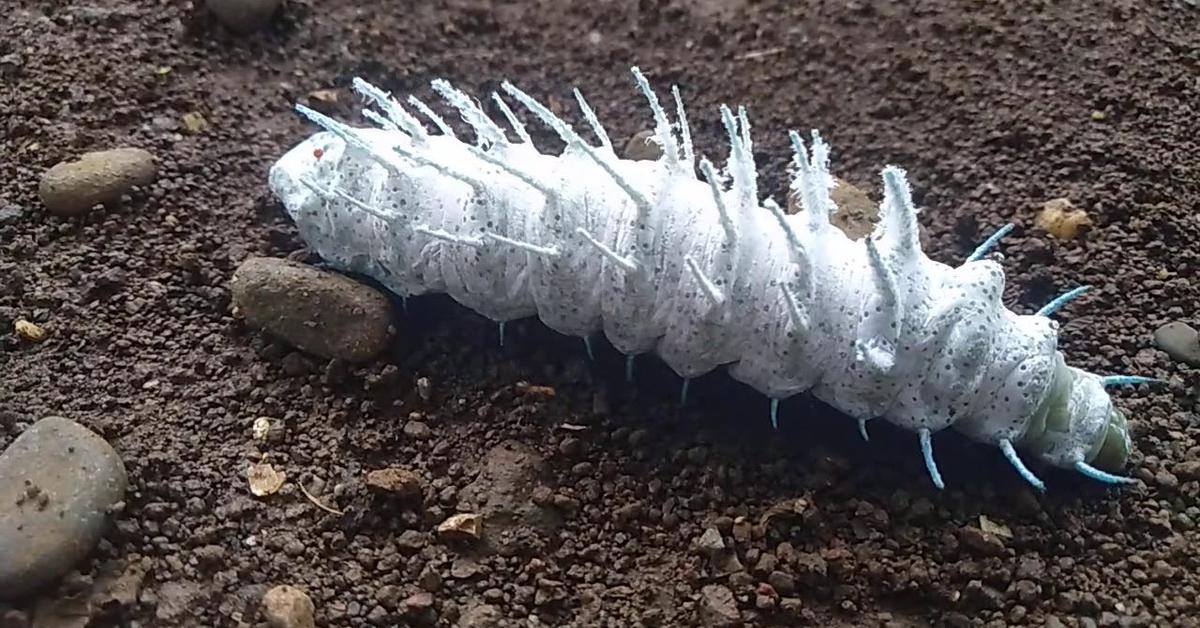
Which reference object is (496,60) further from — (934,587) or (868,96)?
(934,587)

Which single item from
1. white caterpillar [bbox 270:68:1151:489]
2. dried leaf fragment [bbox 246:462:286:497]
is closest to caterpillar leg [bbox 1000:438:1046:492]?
white caterpillar [bbox 270:68:1151:489]

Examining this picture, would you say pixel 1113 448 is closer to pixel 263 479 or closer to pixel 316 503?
pixel 316 503

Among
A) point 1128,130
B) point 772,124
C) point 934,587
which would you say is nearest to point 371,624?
point 934,587

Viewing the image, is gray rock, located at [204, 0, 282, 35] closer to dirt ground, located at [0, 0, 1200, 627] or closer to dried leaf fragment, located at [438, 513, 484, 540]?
dirt ground, located at [0, 0, 1200, 627]

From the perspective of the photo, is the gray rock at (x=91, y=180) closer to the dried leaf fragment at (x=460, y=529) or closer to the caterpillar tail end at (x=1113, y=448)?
the dried leaf fragment at (x=460, y=529)

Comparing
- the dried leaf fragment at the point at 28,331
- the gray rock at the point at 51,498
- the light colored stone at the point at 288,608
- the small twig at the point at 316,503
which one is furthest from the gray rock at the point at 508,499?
the dried leaf fragment at the point at 28,331
